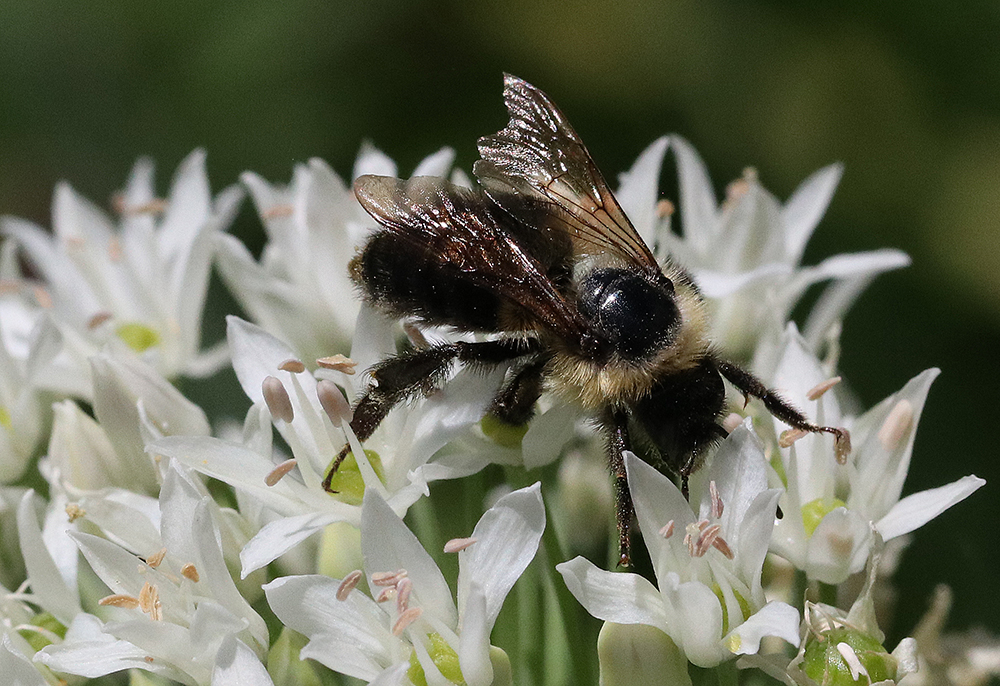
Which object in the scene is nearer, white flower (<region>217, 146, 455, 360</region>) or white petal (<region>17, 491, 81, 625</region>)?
white petal (<region>17, 491, 81, 625</region>)

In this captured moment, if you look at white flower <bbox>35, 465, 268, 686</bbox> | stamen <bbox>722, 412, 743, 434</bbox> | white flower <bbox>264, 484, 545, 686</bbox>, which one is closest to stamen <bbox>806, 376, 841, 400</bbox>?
stamen <bbox>722, 412, 743, 434</bbox>

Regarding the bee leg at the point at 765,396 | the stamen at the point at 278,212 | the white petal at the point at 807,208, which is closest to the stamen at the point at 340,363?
the bee leg at the point at 765,396

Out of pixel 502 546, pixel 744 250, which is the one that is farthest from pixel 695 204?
pixel 502 546

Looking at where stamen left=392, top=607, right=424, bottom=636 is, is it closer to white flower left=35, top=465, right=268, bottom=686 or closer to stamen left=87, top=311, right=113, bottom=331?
white flower left=35, top=465, right=268, bottom=686

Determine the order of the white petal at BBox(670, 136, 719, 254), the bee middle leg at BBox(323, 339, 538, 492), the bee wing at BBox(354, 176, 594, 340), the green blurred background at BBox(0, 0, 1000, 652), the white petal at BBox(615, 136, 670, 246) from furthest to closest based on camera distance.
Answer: the green blurred background at BBox(0, 0, 1000, 652) < the white petal at BBox(670, 136, 719, 254) < the white petal at BBox(615, 136, 670, 246) < the bee middle leg at BBox(323, 339, 538, 492) < the bee wing at BBox(354, 176, 594, 340)

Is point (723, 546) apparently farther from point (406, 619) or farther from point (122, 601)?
point (122, 601)

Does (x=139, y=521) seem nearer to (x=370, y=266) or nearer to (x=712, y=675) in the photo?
(x=370, y=266)

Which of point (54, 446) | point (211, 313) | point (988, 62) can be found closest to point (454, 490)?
point (54, 446)
